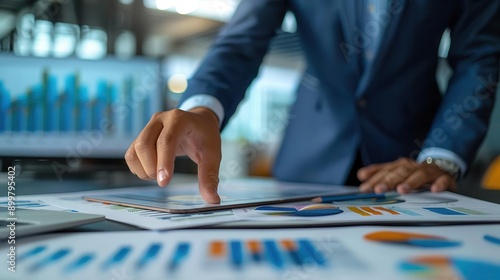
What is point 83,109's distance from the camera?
1.70 metres

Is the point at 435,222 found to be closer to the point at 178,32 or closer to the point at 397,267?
the point at 397,267

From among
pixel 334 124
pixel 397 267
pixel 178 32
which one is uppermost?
pixel 178 32

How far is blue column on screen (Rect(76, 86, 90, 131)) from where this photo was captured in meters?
1.68

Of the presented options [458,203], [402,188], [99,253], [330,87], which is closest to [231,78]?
[330,87]

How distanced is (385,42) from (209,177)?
612 mm

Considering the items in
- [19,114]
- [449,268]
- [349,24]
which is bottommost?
[449,268]

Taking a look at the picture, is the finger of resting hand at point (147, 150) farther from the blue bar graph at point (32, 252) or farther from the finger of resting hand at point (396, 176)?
the finger of resting hand at point (396, 176)

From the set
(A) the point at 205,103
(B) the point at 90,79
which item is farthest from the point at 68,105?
(A) the point at 205,103

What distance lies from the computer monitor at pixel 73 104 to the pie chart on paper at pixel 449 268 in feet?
5.02

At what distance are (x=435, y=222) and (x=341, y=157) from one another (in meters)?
0.63

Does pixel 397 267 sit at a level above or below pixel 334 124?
below

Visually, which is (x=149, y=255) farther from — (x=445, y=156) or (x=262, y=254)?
(x=445, y=156)

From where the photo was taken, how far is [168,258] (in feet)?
1.04

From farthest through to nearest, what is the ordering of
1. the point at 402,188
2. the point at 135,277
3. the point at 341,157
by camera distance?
1. the point at 341,157
2. the point at 402,188
3. the point at 135,277
